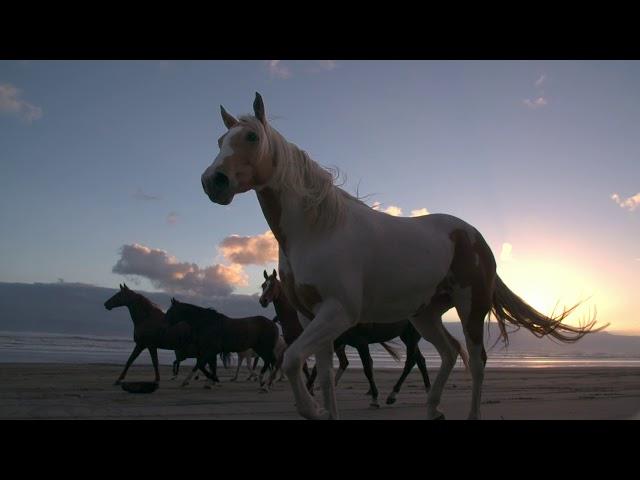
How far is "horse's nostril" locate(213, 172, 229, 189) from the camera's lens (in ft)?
10.0

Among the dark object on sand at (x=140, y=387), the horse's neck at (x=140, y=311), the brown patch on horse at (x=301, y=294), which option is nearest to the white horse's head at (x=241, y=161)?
the brown patch on horse at (x=301, y=294)

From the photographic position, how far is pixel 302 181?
3.48 meters

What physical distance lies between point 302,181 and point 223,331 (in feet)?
24.6

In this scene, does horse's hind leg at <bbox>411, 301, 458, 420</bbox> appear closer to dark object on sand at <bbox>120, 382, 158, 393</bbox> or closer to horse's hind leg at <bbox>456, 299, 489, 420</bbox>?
horse's hind leg at <bbox>456, 299, 489, 420</bbox>

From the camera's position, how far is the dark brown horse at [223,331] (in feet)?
33.8

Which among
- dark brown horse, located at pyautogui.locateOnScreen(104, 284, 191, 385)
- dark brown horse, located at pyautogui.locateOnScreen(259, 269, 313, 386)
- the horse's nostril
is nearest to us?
the horse's nostril

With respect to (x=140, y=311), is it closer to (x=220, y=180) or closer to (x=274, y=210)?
(x=274, y=210)

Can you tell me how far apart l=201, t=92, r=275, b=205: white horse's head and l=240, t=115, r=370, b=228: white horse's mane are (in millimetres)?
17

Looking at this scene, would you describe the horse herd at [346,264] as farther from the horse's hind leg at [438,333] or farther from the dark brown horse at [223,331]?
the dark brown horse at [223,331]

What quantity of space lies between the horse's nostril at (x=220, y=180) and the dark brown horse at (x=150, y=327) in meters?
8.10

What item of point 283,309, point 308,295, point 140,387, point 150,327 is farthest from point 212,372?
point 308,295

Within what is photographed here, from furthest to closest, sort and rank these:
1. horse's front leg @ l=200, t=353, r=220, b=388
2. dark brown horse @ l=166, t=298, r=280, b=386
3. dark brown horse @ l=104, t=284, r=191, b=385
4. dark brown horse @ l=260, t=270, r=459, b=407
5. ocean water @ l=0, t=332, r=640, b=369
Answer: ocean water @ l=0, t=332, r=640, b=369, dark brown horse @ l=104, t=284, r=191, b=385, dark brown horse @ l=166, t=298, r=280, b=386, horse's front leg @ l=200, t=353, r=220, b=388, dark brown horse @ l=260, t=270, r=459, b=407

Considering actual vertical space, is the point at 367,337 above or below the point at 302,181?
below

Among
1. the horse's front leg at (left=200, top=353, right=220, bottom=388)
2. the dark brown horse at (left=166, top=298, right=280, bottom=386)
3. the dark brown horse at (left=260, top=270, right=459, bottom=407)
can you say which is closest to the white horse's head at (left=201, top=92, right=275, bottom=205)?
the dark brown horse at (left=260, top=270, right=459, bottom=407)
